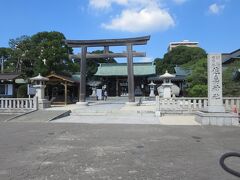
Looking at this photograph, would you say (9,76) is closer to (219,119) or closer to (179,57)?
(219,119)

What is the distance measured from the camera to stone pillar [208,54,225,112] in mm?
13602

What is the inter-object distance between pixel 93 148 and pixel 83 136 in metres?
2.14

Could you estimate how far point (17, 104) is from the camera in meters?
18.5

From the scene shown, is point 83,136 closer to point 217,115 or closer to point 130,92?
point 217,115

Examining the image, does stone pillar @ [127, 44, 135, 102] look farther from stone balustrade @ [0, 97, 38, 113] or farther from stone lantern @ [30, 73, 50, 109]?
stone balustrade @ [0, 97, 38, 113]

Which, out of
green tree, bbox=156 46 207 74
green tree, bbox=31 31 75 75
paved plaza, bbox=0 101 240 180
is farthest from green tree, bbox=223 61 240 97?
green tree, bbox=156 46 207 74

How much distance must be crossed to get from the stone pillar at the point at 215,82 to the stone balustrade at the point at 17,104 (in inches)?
433

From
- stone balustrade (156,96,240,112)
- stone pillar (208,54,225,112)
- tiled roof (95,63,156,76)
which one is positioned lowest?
stone balustrade (156,96,240,112)

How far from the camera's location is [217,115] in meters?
13.1

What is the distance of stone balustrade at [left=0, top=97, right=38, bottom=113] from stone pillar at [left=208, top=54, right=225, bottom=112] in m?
11.0

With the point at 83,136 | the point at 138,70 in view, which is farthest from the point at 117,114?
the point at 138,70

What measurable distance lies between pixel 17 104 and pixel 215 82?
12.2 m

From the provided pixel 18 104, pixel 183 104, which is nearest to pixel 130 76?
pixel 183 104

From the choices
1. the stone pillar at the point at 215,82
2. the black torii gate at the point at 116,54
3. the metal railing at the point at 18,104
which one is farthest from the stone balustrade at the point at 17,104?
the stone pillar at the point at 215,82
